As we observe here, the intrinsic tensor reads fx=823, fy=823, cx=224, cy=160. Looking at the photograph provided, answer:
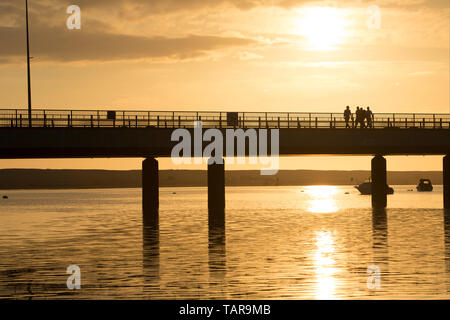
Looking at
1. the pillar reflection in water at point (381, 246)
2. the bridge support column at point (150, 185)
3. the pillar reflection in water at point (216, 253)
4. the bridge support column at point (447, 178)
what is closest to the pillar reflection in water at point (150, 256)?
the pillar reflection in water at point (216, 253)

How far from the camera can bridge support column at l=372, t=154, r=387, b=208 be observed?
103m

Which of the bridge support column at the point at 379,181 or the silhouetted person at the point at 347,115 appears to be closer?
the silhouetted person at the point at 347,115

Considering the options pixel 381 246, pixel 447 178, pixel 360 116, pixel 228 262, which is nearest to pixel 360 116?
pixel 360 116

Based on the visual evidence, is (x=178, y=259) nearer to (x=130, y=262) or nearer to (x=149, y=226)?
(x=130, y=262)

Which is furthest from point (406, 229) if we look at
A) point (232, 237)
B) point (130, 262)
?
point (130, 262)

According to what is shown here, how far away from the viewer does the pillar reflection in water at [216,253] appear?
34281mm

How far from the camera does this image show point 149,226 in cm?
7269

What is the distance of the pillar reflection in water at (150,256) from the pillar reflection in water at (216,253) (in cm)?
243

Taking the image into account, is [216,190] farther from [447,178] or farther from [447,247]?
[447,247]

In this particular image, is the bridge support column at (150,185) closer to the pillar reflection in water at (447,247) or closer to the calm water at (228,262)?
the calm water at (228,262)

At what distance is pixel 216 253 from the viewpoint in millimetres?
44250

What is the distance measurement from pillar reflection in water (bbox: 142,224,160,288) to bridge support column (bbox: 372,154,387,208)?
4275cm

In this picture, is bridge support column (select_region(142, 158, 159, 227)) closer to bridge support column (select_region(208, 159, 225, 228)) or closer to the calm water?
bridge support column (select_region(208, 159, 225, 228))
